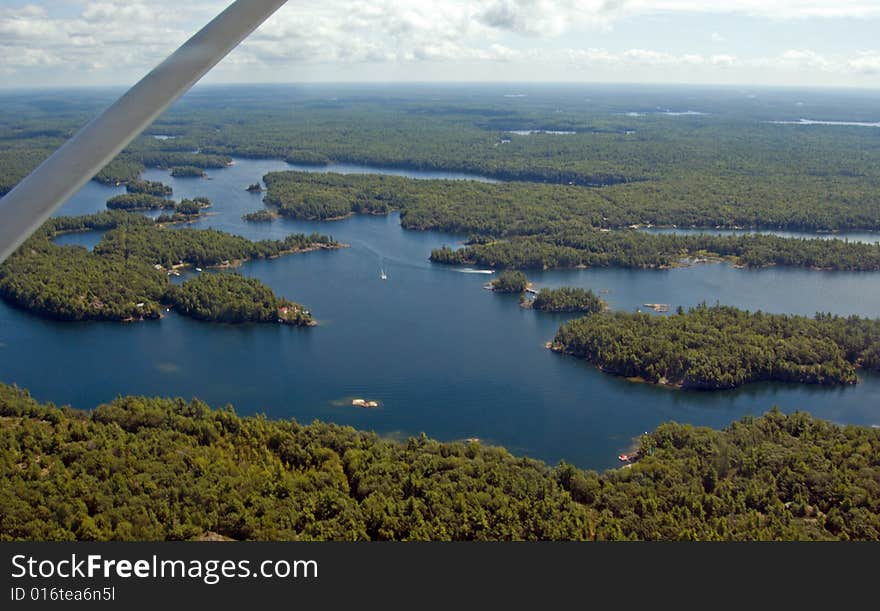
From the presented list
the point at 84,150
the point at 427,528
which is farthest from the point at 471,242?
the point at 84,150

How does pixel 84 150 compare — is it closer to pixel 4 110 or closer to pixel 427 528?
pixel 427 528

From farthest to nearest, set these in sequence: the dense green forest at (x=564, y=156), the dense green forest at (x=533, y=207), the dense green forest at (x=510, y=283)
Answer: the dense green forest at (x=564, y=156) < the dense green forest at (x=533, y=207) < the dense green forest at (x=510, y=283)

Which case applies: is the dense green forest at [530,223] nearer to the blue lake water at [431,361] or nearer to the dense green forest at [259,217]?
the dense green forest at [259,217]

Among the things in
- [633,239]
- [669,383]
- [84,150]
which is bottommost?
[669,383]

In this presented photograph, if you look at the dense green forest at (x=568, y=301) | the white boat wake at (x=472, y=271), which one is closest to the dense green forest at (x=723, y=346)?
the dense green forest at (x=568, y=301)

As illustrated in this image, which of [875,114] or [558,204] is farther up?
[875,114]

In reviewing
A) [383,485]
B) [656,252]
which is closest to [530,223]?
[656,252]

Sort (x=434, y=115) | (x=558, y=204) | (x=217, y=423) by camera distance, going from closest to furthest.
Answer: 1. (x=217, y=423)
2. (x=558, y=204)
3. (x=434, y=115)
